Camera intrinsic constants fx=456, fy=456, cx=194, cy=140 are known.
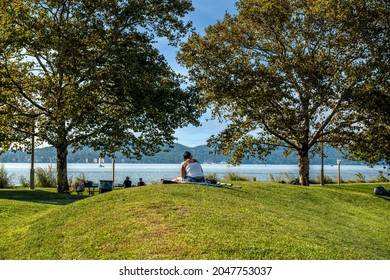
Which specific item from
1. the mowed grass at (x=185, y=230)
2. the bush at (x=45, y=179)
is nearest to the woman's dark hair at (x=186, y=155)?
the mowed grass at (x=185, y=230)

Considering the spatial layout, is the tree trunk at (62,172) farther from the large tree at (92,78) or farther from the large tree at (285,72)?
the large tree at (285,72)

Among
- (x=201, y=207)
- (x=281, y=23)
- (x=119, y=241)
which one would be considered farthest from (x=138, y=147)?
(x=119, y=241)

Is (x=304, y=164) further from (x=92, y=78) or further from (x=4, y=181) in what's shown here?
(x=4, y=181)

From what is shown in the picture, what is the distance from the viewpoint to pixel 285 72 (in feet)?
105

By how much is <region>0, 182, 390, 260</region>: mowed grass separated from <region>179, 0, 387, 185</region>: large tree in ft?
44.2

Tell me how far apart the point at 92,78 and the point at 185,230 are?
63.2 feet

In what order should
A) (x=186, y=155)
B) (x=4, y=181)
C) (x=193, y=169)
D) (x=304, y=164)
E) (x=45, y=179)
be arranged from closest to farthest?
(x=186, y=155) < (x=193, y=169) < (x=304, y=164) < (x=4, y=181) < (x=45, y=179)

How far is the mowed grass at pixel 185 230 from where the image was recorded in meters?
9.08

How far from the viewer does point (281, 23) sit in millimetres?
31531

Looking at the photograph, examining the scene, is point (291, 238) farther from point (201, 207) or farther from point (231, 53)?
point (231, 53)

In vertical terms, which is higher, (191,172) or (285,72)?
(285,72)

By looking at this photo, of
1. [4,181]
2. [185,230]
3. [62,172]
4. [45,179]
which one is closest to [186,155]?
[185,230]

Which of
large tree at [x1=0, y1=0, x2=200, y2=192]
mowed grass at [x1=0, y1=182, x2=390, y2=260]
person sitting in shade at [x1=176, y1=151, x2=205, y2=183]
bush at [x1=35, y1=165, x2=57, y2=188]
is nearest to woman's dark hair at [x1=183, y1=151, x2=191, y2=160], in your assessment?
person sitting in shade at [x1=176, y1=151, x2=205, y2=183]

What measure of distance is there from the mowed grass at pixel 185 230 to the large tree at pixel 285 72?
13486 mm
